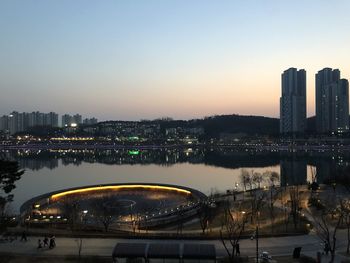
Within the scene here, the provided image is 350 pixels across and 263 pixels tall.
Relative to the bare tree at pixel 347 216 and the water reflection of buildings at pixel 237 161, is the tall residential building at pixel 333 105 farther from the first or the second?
the bare tree at pixel 347 216

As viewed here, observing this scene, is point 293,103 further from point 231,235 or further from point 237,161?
point 231,235

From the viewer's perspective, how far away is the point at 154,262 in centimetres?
675

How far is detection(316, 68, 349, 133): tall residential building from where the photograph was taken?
88750 millimetres

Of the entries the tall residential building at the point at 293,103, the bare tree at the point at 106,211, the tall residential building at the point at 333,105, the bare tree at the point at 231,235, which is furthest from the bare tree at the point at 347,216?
the tall residential building at the point at 333,105

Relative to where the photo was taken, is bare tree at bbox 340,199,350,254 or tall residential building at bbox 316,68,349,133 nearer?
bare tree at bbox 340,199,350,254

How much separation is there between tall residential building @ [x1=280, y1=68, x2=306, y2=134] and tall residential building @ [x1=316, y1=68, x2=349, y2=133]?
3.96 metres

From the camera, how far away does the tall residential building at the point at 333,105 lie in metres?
88.8

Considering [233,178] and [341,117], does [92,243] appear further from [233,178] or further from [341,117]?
[341,117]

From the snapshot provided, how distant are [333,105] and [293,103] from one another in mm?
8674

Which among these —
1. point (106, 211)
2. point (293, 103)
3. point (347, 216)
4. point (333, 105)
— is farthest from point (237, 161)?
point (333, 105)

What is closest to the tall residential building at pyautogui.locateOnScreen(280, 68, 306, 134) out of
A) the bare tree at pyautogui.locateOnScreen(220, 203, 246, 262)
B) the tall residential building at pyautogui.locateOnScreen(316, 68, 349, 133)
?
the tall residential building at pyautogui.locateOnScreen(316, 68, 349, 133)

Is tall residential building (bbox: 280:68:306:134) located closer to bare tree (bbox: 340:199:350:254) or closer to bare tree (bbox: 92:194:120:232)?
bare tree (bbox: 92:194:120:232)

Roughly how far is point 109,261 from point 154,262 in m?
0.81

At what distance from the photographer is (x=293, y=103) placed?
9225 cm
